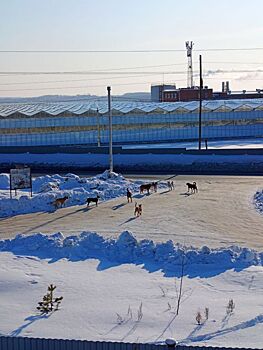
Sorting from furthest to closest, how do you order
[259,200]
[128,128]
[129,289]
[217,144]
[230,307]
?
[128,128], [217,144], [259,200], [129,289], [230,307]

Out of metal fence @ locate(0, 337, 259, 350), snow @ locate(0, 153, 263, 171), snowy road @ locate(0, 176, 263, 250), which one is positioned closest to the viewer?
metal fence @ locate(0, 337, 259, 350)

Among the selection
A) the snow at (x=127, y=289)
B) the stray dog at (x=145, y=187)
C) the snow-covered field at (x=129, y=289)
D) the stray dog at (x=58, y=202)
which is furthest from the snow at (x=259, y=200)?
the snow at (x=127, y=289)

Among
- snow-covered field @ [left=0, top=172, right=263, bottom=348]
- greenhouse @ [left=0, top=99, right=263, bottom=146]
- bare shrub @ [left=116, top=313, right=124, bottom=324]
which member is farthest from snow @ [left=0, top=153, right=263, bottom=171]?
bare shrub @ [left=116, top=313, right=124, bottom=324]

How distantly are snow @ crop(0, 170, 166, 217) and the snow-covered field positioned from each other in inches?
279

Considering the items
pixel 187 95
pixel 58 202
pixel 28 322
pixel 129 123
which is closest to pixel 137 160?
pixel 129 123

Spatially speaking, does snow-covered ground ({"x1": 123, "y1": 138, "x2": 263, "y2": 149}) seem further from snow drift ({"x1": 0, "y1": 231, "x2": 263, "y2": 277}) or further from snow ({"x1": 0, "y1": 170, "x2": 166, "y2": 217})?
snow drift ({"x1": 0, "y1": 231, "x2": 263, "y2": 277})

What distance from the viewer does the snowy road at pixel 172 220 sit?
20953mm

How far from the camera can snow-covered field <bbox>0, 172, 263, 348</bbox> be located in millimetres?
11578

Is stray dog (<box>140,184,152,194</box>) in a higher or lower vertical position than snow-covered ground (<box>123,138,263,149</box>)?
lower

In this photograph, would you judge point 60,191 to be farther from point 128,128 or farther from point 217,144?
point 217,144

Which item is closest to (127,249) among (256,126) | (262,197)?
(262,197)

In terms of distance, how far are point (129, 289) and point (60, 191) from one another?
47.7 feet

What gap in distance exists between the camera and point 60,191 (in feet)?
93.9

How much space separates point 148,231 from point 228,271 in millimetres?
6120
